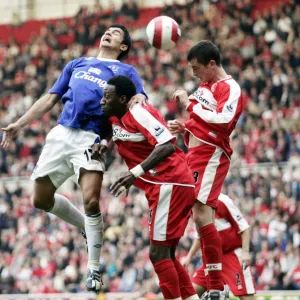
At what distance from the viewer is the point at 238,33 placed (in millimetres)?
23953

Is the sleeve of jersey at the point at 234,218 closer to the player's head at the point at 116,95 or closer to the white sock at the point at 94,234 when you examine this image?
the white sock at the point at 94,234

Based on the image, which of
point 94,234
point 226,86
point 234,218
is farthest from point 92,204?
point 234,218

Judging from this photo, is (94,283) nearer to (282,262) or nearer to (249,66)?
(282,262)

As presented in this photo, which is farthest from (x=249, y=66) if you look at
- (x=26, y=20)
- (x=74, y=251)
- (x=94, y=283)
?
(x=94, y=283)

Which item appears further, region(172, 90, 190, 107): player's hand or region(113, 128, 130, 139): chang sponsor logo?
region(172, 90, 190, 107): player's hand

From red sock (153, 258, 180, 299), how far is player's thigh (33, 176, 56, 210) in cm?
161

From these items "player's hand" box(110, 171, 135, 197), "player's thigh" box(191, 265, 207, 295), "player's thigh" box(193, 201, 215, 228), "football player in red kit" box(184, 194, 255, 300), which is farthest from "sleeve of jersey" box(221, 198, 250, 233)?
"player's hand" box(110, 171, 135, 197)

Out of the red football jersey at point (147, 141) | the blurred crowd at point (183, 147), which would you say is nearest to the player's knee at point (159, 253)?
the red football jersey at point (147, 141)

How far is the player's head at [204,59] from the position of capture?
9773 mm

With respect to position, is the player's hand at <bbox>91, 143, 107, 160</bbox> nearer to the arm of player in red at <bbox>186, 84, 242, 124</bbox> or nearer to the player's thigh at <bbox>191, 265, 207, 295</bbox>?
the arm of player in red at <bbox>186, 84, 242, 124</bbox>

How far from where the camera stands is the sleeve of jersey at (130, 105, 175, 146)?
8.77 metres

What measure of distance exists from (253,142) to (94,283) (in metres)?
11.2

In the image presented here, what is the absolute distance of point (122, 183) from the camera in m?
8.44

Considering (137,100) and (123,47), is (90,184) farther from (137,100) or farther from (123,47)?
(123,47)
